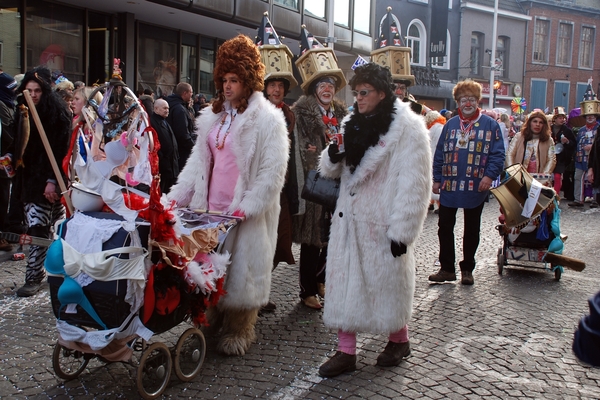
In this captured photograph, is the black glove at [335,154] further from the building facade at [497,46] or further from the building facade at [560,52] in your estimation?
the building facade at [560,52]

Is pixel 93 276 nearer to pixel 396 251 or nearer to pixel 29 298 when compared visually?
pixel 396 251

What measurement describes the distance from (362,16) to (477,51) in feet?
49.4

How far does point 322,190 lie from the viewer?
455 cm

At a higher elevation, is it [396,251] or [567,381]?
[396,251]

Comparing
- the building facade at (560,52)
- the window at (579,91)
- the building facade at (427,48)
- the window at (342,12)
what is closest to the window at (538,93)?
the building facade at (560,52)

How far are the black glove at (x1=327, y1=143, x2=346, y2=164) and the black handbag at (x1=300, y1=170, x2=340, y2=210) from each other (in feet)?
0.70

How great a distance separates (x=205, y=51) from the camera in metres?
18.4

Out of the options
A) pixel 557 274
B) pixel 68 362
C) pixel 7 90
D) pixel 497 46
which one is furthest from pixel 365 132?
pixel 497 46

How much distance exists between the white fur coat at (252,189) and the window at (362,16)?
1915cm

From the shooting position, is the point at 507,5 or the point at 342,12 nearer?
the point at 342,12

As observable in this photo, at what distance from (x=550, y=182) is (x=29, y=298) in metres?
6.59

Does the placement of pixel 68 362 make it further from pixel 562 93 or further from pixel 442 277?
pixel 562 93

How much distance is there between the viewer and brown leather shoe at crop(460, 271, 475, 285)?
6.74m

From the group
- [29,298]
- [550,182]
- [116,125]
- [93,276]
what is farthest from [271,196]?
[550,182]
